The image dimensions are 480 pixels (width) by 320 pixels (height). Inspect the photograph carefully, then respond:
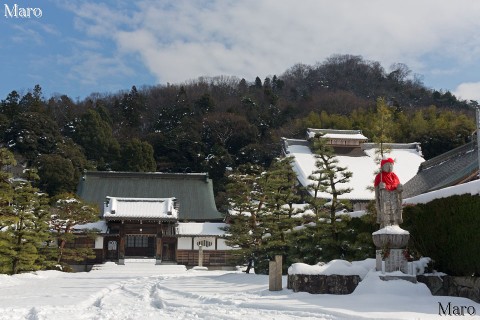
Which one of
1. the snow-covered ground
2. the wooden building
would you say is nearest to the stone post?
the wooden building

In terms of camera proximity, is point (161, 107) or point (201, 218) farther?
point (161, 107)

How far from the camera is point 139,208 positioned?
3422 cm

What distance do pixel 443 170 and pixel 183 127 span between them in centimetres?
3611

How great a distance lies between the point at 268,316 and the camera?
317 inches

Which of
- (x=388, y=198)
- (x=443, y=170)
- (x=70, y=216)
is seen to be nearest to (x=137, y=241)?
(x=70, y=216)

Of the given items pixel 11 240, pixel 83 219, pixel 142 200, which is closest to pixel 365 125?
pixel 142 200

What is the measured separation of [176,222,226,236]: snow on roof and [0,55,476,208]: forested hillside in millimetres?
12171

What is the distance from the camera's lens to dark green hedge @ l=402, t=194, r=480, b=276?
930cm

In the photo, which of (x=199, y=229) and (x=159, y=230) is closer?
(x=159, y=230)

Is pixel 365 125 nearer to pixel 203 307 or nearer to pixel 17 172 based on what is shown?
pixel 17 172

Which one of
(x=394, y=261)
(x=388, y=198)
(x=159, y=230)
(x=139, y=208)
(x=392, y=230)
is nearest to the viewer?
(x=394, y=261)

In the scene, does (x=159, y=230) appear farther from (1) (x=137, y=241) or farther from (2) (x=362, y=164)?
(2) (x=362, y=164)

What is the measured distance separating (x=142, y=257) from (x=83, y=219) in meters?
8.08

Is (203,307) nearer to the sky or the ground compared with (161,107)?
nearer to the ground
